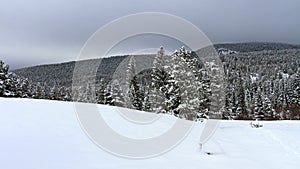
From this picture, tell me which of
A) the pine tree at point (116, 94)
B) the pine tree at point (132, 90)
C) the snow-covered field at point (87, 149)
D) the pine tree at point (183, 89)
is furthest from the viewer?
the pine tree at point (116, 94)

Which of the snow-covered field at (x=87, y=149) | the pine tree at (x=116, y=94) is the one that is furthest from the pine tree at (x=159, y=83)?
the snow-covered field at (x=87, y=149)

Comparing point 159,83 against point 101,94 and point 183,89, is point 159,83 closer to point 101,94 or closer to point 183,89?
point 183,89


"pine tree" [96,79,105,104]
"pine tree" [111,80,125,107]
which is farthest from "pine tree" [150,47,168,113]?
"pine tree" [96,79,105,104]

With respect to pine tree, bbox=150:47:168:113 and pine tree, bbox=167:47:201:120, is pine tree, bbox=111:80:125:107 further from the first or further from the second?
pine tree, bbox=167:47:201:120

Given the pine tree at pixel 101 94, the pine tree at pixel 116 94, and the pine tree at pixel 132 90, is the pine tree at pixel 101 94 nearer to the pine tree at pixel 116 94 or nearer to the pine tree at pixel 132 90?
the pine tree at pixel 116 94

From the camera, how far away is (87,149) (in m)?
5.60

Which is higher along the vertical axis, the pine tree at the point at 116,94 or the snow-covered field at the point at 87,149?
the pine tree at the point at 116,94

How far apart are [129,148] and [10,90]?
87.7ft

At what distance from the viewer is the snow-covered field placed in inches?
186

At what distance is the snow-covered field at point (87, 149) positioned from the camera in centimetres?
473

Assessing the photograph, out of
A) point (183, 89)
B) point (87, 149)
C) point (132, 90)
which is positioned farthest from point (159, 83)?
point (87, 149)

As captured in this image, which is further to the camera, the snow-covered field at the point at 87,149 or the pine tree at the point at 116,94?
the pine tree at the point at 116,94

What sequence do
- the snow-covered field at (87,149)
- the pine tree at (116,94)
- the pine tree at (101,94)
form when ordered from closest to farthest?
the snow-covered field at (87,149) < the pine tree at (116,94) < the pine tree at (101,94)

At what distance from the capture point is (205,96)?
2733cm
